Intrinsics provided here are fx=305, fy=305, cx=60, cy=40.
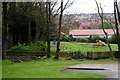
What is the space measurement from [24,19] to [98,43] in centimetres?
912

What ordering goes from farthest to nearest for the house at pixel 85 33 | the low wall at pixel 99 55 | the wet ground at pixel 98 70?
the house at pixel 85 33 → the low wall at pixel 99 55 → the wet ground at pixel 98 70

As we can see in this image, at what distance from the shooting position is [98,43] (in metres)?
33.8

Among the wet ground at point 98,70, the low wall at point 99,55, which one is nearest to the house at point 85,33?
the low wall at point 99,55

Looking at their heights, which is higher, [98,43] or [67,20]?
[67,20]

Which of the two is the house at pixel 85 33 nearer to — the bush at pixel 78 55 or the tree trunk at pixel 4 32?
the bush at pixel 78 55

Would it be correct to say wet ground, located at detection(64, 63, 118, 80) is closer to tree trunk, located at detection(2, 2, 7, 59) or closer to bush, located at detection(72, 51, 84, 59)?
tree trunk, located at detection(2, 2, 7, 59)

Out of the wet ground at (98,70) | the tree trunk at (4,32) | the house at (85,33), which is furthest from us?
the house at (85,33)

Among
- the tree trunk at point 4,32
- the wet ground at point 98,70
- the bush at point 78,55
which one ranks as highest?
the tree trunk at point 4,32

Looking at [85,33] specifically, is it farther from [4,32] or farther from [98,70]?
[98,70]

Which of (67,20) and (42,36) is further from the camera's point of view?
(67,20)

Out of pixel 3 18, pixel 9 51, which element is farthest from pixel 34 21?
pixel 3 18

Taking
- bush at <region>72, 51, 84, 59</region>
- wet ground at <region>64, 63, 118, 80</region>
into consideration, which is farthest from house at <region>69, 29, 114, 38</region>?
wet ground at <region>64, 63, 118, 80</region>

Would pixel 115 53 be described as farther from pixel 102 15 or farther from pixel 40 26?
pixel 40 26

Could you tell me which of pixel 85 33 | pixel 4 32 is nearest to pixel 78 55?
pixel 4 32
